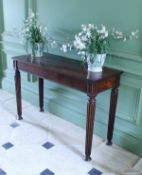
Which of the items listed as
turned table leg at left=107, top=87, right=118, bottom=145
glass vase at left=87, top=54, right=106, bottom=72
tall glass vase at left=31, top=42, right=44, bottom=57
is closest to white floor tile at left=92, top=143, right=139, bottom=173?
turned table leg at left=107, top=87, right=118, bottom=145

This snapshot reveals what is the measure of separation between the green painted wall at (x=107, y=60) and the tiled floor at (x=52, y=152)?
0.15m

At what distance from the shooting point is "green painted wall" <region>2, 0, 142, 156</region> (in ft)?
6.42

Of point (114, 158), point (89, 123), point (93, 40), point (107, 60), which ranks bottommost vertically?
point (114, 158)

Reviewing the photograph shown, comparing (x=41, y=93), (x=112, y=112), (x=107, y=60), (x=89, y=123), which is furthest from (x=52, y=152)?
(x=107, y=60)

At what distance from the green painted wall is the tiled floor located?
15cm

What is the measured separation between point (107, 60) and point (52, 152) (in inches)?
40.2

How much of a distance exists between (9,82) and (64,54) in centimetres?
126

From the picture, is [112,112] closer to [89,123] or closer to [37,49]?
[89,123]

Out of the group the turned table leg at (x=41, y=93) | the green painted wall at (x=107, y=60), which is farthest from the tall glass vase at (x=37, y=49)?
the turned table leg at (x=41, y=93)

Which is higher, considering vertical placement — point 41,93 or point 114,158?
point 41,93

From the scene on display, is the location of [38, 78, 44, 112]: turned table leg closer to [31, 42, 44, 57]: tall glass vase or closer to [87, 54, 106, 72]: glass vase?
[31, 42, 44, 57]: tall glass vase

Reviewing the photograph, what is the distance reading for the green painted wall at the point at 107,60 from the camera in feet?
6.42

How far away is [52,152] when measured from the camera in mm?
2162

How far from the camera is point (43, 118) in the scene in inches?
109
